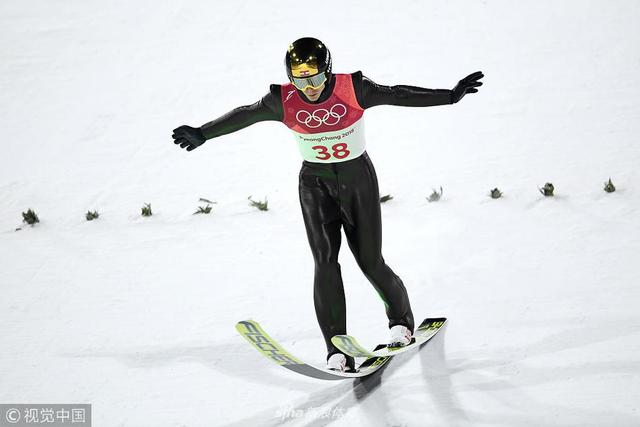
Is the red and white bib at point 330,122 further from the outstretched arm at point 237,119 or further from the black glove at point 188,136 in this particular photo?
the black glove at point 188,136

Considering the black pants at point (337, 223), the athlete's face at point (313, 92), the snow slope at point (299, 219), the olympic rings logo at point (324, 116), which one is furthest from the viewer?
the snow slope at point (299, 219)

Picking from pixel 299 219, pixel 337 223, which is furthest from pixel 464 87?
pixel 299 219

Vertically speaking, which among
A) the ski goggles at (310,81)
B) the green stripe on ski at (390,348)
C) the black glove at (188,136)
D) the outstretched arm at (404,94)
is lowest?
the green stripe on ski at (390,348)

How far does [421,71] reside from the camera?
884cm

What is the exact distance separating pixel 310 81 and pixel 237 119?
0.63m

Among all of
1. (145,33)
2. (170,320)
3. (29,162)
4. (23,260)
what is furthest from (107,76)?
(170,320)

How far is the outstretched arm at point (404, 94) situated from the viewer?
14.8 ft

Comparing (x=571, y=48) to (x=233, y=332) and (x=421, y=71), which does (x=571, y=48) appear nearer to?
(x=421, y=71)

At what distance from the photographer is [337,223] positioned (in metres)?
4.88

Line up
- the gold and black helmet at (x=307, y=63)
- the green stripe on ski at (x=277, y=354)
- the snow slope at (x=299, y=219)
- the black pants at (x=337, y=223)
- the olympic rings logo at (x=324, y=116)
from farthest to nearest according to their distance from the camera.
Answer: the snow slope at (x=299, y=219), the black pants at (x=337, y=223), the green stripe on ski at (x=277, y=354), the olympic rings logo at (x=324, y=116), the gold and black helmet at (x=307, y=63)

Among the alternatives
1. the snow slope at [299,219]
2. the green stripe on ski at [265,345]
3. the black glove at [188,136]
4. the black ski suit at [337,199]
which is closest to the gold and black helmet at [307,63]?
the black ski suit at [337,199]

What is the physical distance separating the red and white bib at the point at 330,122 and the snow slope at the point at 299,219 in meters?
1.44

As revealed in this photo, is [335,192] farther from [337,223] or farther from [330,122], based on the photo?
[330,122]

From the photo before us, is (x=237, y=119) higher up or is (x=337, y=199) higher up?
(x=237, y=119)
